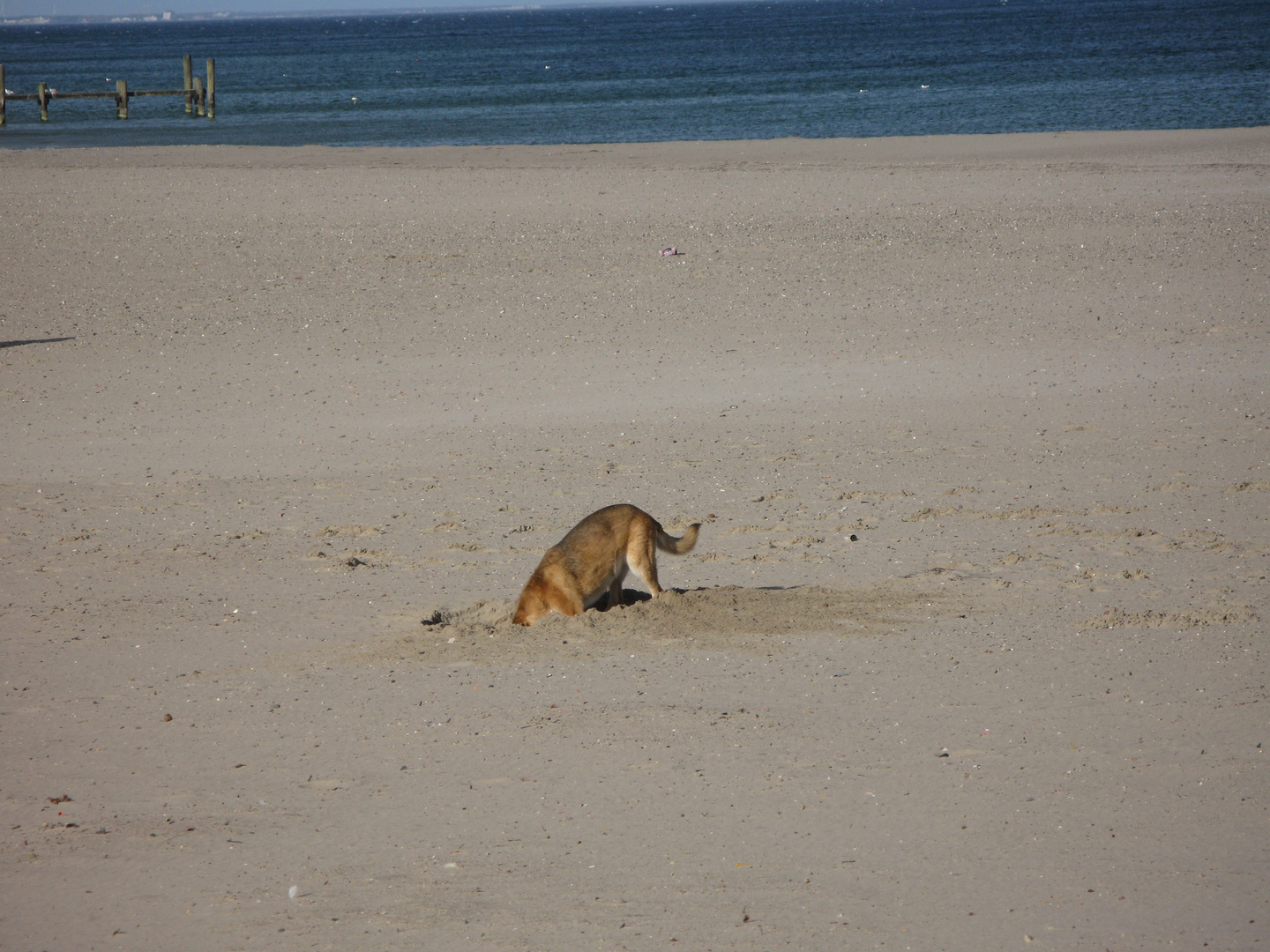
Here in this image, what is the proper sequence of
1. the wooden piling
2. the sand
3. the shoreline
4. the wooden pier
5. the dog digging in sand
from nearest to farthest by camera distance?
the sand, the dog digging in sand, the shoreline, the wooden pier, the wooden piling

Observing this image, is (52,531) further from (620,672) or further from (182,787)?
(620,672)

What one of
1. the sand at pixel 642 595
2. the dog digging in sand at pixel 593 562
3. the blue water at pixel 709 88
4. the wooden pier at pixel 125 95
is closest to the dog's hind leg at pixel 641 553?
the dog digging in sand at pixel 593 562

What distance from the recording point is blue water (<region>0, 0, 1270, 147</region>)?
115 ft

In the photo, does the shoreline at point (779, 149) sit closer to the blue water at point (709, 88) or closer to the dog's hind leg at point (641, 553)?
the blue water at point (709, 88)

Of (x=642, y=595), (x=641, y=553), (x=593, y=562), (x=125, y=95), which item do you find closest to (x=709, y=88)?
(x=125, y=95)

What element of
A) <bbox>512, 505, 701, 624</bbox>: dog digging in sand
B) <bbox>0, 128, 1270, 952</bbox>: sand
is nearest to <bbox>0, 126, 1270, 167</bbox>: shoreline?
<bbox>0, 128, 1270, 952</bbox>: sand

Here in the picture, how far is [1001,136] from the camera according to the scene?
94.9 feet

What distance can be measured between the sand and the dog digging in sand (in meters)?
0.16

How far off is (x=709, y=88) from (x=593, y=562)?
4825cm

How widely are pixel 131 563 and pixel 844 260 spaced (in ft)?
34.2

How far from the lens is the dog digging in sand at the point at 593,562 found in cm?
683

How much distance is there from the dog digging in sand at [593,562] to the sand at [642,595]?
161 millimetres

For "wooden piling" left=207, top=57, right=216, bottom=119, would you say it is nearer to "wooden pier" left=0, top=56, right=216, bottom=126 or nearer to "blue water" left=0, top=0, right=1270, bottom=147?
"wooden pier" left=0, top=56, right=216, bottom=126

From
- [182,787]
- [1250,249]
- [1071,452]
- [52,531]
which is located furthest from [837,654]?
[1250,249]
